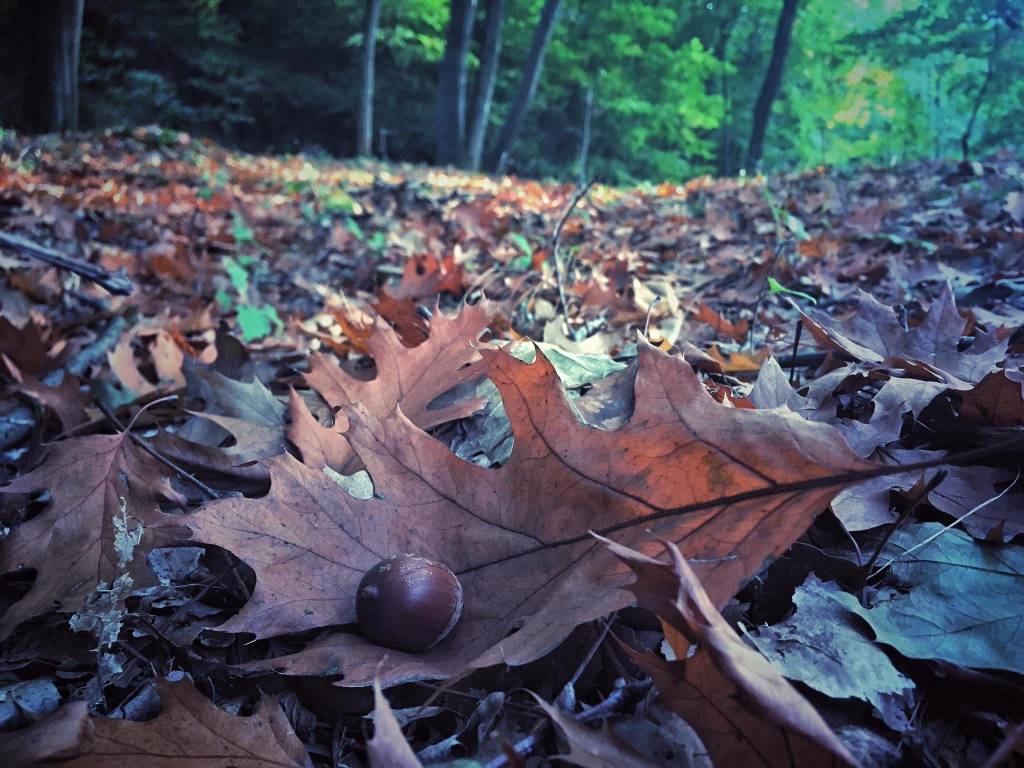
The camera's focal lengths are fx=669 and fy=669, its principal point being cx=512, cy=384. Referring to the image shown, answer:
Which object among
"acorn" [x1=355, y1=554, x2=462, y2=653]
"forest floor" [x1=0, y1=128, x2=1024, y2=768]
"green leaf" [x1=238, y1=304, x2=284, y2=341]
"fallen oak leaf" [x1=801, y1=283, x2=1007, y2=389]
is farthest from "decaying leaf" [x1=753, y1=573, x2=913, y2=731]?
"green leaf" [x1=238, y1=304, x2=284, y2=341]

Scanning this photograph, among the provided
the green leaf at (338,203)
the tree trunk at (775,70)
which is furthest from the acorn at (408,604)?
the tree trunk at (775,70)

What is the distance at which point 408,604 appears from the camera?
87cm

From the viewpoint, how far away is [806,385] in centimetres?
141

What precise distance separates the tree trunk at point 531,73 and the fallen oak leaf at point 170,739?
14315 millimetres

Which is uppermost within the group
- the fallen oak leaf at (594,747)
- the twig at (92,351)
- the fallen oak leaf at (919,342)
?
the fallen oak leaf at (919,342)

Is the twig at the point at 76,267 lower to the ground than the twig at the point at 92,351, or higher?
higher

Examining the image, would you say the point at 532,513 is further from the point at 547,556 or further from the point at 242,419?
the point at 242,419

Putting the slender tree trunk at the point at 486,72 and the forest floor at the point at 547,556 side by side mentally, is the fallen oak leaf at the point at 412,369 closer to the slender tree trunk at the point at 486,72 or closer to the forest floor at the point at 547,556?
the forest floor at the point at 547,556

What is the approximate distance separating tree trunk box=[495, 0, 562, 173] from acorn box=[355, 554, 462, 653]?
558 inches

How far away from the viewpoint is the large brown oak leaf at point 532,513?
0.78 metres

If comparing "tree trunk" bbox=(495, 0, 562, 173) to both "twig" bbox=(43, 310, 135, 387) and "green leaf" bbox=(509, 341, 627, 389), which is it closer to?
"twig" bbox=(43, 310, 135, 387)

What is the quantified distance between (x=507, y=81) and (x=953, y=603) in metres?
26.5

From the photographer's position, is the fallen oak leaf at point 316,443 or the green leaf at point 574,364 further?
the green leaf at point 574,364

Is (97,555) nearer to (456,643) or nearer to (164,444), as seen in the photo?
(164,444)
